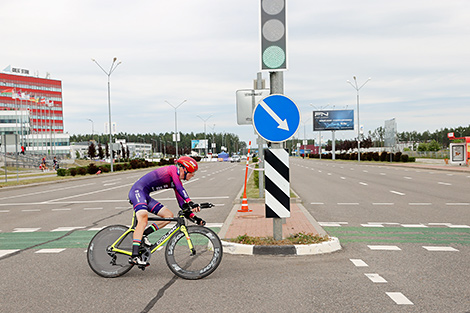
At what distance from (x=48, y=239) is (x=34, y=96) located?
13029 cm

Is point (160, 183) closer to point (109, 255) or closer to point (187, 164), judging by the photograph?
point (187, 164)

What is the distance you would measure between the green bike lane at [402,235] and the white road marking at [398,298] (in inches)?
130

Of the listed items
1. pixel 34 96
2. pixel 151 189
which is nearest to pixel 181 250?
pixel 151 189

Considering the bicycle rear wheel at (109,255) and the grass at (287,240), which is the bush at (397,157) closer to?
the grass at (287,240)

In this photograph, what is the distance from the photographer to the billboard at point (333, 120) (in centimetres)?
10675

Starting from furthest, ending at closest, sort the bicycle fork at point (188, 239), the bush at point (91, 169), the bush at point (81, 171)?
the bush at point (91, 169) < the bush at point (81, 171) < the bicycle fork at point (188, 239)

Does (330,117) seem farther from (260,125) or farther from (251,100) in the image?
(260,125)

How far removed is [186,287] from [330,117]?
104900mm

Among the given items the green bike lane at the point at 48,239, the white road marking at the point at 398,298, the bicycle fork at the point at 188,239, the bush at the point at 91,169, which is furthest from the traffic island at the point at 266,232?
the bush at the point at 91,169

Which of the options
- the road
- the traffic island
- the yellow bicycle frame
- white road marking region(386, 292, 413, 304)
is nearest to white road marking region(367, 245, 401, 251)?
the road

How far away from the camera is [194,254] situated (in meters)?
6.06

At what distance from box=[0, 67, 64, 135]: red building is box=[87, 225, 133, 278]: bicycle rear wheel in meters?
127

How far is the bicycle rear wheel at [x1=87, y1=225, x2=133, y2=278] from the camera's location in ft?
20.3

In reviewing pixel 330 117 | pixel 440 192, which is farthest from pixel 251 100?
pixel 330 117
